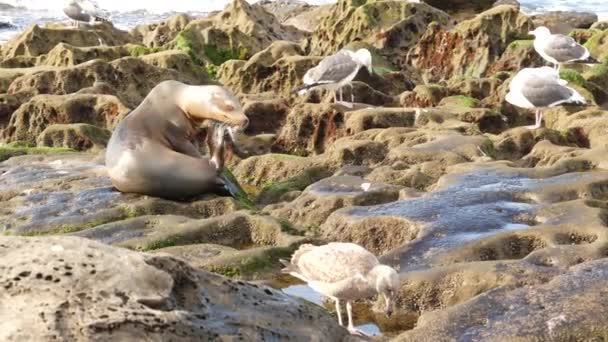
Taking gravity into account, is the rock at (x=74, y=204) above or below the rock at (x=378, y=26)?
above

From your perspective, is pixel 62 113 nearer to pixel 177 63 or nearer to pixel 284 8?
pixel 177 63

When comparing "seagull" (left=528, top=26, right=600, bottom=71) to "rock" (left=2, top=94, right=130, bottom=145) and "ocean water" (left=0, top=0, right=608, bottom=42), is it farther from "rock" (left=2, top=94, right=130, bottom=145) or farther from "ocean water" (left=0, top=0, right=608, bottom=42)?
"ocean water" (left=0, top=0, right=608, bottom=42)

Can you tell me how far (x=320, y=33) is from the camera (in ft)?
74.8

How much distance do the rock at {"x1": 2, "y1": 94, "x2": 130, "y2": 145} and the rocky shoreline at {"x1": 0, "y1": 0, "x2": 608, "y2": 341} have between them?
3 centimetres

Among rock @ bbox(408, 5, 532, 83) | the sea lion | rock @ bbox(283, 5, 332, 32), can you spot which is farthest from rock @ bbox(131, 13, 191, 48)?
the sea lion

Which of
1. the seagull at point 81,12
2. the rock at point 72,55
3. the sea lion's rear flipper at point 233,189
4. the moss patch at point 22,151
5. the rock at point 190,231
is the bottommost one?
the seagull at point 81,12

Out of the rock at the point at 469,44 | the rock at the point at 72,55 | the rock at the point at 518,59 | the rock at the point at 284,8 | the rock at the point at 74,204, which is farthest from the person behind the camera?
the rock at the point at 284,8

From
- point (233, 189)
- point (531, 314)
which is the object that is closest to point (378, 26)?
point (233, 189)

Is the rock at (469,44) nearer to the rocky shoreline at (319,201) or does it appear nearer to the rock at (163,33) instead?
the rocky shoreline at (319,201)

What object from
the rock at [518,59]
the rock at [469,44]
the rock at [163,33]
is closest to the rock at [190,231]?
the rock at [518,59]

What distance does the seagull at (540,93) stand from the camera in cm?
1366

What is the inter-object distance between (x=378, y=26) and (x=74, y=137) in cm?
1060

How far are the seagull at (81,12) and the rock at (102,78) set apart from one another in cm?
1072

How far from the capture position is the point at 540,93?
13648 mm
